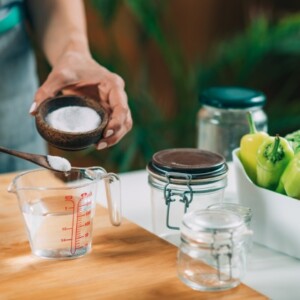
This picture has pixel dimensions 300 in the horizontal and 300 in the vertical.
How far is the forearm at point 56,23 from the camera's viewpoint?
1865mm

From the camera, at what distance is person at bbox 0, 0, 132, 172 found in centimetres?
168

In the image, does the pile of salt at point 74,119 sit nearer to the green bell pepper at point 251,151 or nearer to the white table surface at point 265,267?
the white table surface at point 265,267

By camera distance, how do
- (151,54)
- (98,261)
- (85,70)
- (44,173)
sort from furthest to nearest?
(151,54) < (85,70) < (44,173) < (98,261)

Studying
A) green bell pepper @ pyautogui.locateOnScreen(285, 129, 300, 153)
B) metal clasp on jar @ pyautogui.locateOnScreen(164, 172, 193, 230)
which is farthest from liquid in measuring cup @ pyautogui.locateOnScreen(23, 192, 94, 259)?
green bell pepper @ pyautogui.locateOnScreen(285, 129, 300, 153)

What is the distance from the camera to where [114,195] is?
1.24 m

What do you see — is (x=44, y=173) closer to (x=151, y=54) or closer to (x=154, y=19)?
(x=154, y=19)

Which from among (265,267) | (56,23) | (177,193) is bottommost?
(265,267)

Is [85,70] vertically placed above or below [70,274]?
above

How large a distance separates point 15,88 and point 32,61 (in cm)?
11

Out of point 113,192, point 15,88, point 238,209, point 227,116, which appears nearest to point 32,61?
point 15,88

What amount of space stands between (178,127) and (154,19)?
1.36ft

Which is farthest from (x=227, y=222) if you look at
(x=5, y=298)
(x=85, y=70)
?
(x=85, y=70)

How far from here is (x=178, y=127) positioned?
296cm

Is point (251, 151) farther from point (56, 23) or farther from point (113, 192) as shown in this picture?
point (56, 23)
